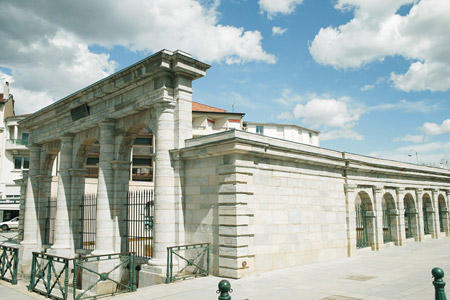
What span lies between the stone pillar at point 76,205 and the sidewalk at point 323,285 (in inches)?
192

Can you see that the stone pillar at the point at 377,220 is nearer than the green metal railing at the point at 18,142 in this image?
Yes

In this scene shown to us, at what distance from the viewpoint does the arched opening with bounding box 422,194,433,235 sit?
76.0ft

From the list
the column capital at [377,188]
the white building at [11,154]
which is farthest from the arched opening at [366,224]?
the white building at [11,154]

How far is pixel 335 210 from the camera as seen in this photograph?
14695 mm

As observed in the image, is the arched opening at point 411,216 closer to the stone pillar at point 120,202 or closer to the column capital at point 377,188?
the column capital at point 377,188

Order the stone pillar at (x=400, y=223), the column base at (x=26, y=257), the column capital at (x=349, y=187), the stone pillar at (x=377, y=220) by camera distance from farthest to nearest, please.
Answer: the stone pillar at (x=400, y=223) < the column base at (x=26, y=257) < the stone pillar at (x=377, y=220) < the column capital at (x=349, y=187)

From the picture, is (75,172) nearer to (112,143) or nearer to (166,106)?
(112,143)

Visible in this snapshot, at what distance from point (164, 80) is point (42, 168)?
1236 cm

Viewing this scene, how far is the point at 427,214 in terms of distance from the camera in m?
23.3

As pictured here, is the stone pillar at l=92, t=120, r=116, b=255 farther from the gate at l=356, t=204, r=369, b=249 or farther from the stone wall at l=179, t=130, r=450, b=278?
the gate at l=356, t=204, r=369, b=249

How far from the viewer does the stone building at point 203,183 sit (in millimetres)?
10883

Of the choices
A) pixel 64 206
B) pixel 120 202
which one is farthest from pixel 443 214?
pixel 64 206

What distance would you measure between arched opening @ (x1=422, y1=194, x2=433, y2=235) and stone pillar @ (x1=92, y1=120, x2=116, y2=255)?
64.4 feet

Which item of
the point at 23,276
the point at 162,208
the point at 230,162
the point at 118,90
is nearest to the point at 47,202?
the point at 23,276
